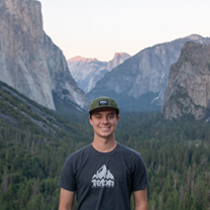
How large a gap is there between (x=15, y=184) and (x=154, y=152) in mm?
40918

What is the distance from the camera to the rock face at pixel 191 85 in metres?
137

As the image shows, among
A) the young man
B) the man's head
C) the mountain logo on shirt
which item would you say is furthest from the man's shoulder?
the man's head

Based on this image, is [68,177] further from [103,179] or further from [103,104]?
[103,104]

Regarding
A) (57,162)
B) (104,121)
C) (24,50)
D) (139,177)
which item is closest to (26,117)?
(57,162)

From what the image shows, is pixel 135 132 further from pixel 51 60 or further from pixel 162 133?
pixel 51 60

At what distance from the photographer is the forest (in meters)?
44.4

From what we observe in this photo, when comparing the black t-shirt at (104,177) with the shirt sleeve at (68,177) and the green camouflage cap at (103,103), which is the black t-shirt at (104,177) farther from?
the green camouflage cap at (103,103)

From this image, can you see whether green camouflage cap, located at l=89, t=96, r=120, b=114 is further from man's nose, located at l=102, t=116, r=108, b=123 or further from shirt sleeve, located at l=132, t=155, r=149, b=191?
shirt sleeve, located at l=132, t=155, r=149, b=191

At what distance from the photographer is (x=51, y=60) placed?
194 m

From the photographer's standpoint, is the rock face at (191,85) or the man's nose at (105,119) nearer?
the man's nose at (105,119)

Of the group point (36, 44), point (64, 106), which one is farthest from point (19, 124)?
point (64, 106)

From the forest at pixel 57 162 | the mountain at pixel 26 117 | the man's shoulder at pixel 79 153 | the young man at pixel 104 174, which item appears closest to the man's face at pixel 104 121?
the young man at pixel 104 174

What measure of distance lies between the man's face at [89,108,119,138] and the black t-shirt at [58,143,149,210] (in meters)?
0.37

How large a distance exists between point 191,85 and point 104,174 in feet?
472
